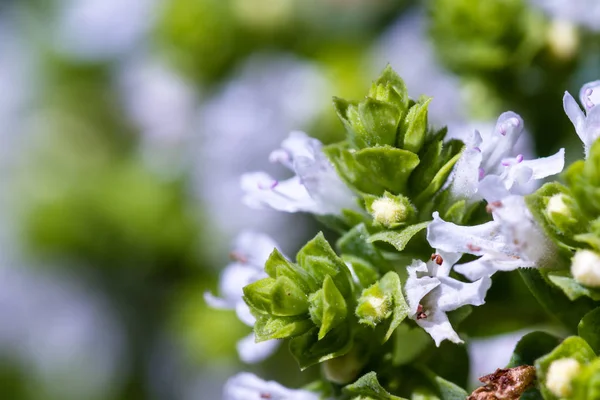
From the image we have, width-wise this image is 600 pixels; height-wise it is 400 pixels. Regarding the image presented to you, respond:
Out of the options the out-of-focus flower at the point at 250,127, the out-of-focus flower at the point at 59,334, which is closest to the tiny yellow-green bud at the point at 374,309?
the out-of-focus flower at the point at 250,127

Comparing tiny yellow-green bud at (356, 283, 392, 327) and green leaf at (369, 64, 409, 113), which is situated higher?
green leaf at (369, 64, 409, 113)

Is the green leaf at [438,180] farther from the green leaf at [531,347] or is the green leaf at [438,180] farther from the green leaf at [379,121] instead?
the green leaf at [531,347]

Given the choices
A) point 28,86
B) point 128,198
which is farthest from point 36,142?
point 128,198

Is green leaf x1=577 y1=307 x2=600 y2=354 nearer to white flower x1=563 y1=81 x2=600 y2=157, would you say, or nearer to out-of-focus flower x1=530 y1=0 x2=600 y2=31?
white flower x1=563 y1=81 x2=600 y2=157

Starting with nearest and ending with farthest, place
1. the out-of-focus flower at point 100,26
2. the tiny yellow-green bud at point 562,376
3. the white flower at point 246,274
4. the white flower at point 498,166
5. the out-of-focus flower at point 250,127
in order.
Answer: the tiny yellow-green bud at point 562,376 → the white flower at point 498,166 → the white flower at point 246,274 → the out-of-focus flower at point 250,127 → the out-of-focus flower at point 100,26

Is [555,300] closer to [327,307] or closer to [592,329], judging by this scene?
[592,329]

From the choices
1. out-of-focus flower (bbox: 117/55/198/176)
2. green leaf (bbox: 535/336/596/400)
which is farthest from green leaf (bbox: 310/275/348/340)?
out-of-focus flower (bbox: 117/55/198/176)
